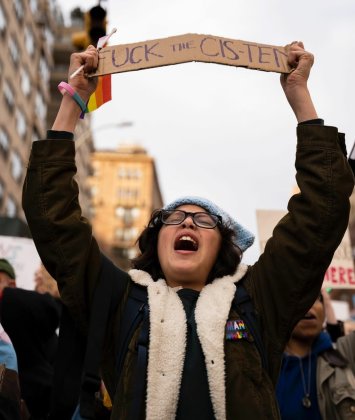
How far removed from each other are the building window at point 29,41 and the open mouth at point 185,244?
3361 cm

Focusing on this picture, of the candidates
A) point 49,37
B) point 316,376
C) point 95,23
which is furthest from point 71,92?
point 49,37

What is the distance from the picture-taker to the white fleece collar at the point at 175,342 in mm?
2100

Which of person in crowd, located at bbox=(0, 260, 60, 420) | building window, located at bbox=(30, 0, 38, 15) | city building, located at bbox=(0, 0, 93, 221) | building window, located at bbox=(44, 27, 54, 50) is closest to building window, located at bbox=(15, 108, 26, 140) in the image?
city building, located at bbox=(0, 0, 93, 221)

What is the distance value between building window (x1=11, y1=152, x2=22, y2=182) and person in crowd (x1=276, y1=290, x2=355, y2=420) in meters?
28.9

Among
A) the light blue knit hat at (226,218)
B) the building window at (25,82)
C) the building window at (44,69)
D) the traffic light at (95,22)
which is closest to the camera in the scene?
the light blue knit hat at (226,218)

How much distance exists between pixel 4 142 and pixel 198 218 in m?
28.3

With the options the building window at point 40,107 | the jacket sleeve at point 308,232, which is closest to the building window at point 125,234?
the building window at point 40,107

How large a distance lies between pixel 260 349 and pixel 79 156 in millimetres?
46776

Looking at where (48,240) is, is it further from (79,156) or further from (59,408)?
(79,156)

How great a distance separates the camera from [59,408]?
7.32ft

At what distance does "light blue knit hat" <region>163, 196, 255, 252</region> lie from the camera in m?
2.76

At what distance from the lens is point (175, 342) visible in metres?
2.22

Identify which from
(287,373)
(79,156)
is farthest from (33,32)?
(287,373)

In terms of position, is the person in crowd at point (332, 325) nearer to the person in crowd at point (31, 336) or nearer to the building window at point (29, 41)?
the person in crowd at point (31, 336)
